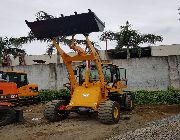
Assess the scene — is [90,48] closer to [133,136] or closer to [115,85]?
[115,85]

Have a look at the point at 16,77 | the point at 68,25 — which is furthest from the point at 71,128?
the point at 16,77

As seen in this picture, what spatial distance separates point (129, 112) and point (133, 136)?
21.9 ft

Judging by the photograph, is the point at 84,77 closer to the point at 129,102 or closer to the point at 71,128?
the point at 129,102

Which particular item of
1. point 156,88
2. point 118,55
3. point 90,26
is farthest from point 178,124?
point 118,55

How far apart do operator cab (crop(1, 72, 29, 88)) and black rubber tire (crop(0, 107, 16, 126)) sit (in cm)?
546

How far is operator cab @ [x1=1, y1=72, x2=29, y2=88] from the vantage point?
680 inches

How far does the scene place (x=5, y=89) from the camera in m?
13.6

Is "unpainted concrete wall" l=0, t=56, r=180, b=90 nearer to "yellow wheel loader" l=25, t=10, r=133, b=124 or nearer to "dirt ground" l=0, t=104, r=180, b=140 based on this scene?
"dirt ground" l=0, t=104, r=180, b=140

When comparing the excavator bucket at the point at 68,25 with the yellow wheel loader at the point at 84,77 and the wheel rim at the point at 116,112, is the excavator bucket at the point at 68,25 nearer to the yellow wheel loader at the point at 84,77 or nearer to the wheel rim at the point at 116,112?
the yellow wheel loader at the point at 84,77

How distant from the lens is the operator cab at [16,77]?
56.7ft

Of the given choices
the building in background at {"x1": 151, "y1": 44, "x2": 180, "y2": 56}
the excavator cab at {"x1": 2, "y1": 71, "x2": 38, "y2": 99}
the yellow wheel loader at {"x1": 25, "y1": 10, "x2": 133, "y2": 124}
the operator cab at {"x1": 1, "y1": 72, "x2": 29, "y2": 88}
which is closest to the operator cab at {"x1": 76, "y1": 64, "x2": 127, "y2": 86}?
the yellow wheel loader at {"x1": 25, "y1": 10, "x2": 133, "y2": 124}

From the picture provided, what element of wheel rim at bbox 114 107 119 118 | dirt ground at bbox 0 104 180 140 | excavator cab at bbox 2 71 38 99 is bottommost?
dirt ground at bbox 0 104 180 140

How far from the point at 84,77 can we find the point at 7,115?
369 centimetres

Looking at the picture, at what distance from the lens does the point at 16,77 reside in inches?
711
